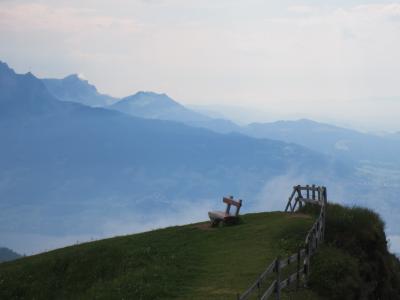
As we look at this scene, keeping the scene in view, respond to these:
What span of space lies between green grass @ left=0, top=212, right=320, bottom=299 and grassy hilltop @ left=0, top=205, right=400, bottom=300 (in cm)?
4

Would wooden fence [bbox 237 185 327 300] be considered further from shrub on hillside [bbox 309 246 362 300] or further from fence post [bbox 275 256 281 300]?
shrub on hillside [bbox 309 246 362 300]

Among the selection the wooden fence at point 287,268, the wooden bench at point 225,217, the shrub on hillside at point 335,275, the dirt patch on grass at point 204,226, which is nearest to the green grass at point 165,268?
the wooden fence at point 287,268

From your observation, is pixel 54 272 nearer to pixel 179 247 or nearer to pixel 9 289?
pixel 9 289

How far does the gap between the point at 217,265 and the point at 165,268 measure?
2.27m

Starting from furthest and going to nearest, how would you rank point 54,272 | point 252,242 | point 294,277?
point 252,242, point 54,272, point 294,277

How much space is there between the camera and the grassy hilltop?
66.3 feet

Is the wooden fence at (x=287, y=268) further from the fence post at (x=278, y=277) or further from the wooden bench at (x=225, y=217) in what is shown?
the wooden bench at (x=225, y=217)

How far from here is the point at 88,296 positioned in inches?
802

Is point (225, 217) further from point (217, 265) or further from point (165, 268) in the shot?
point (165, 268)

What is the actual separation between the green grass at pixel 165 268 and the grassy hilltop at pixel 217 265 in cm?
4

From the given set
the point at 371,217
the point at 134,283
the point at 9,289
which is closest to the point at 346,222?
the point at 371,217

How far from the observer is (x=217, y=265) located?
22.8m

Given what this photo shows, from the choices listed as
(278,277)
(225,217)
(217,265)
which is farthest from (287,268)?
(225,217)

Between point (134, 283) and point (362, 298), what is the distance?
9.98 meters
